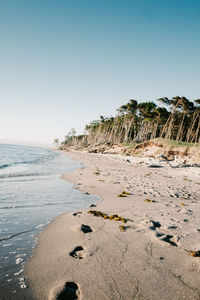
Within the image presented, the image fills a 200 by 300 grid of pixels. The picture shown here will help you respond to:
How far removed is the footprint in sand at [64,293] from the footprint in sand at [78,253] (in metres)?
0.61

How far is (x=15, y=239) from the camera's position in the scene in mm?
3145

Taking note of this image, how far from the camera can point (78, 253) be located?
8.94 ft

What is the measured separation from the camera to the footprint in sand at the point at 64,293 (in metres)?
1.87

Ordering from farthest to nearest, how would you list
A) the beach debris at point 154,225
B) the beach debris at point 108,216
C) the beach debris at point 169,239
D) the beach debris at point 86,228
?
the beach debris at point 108,216, the beach debris at point 154,225, the beach debris at point 86,228, the beach debris at point 169,239

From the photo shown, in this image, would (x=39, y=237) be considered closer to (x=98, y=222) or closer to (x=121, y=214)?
(x=98, y=222)

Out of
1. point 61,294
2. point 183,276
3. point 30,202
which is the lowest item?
point 30,202

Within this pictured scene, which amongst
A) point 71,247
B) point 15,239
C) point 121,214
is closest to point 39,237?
point 15,239

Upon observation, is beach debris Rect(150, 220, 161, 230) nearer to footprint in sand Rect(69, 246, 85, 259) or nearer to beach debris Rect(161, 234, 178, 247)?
beach debris Rect(161, 234, 178, 247)

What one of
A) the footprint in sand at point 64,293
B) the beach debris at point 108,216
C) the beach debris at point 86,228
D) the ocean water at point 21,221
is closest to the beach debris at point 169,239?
the beach debris at point 108,216

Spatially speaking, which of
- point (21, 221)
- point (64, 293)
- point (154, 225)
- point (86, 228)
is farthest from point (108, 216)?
point (64, 293)

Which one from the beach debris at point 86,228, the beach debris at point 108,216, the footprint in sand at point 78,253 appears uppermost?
the beach debris at point 108,216

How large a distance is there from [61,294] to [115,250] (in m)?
1.12

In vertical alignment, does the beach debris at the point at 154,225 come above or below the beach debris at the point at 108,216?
above

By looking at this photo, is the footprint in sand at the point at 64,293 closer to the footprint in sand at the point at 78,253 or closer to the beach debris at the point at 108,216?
the footprint in sand at the point at 78,253
